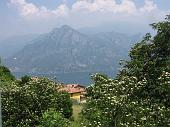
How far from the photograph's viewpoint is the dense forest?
76.9 ft

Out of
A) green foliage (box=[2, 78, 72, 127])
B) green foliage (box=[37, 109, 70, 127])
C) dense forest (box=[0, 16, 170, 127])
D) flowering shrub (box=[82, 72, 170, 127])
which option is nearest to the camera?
flowering shrub (box=[82, 72, 170, 127])

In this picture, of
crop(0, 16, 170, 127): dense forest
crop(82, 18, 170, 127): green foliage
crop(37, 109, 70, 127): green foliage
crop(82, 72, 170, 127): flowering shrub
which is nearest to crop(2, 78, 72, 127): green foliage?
crop(0, 16, 170, 127): dense forest

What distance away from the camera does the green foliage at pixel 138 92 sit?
2330 centimetres

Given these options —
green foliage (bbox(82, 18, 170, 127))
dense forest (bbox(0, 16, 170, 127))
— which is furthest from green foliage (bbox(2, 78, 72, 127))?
green foliage (bbox(82, 18, 170, 127))

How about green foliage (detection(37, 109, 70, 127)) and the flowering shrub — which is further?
green foliage (detection(37, 109, 70, 127))

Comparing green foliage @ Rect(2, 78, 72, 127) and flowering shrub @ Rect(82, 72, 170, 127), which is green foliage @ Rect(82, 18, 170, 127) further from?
green foliage @ Rect(2, 78, 72, 127)

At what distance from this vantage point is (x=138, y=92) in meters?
28.8

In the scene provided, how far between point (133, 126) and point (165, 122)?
5.78ft

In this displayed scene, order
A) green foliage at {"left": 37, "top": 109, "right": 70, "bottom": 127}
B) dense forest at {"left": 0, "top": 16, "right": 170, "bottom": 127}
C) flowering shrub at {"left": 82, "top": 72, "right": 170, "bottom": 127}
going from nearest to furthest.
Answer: flowering shrub at {"left": 82, "top": 72, "right": 170, "bottom": 127}
dense forest at {"left": 0, "top": 16, "right": 170, "bottom": 127}
green foliage at {"left": 37, "top": 109, "right": 70, "bottom": 127}

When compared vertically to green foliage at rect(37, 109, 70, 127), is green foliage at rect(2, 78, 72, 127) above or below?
above

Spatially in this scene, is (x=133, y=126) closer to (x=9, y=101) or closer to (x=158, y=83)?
(x=158, y=83)

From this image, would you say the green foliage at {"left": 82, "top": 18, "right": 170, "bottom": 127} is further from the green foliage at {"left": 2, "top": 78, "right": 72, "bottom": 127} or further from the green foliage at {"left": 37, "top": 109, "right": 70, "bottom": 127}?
the green foliage at {"left": 2, "top": 78, "right": 72, "bottom": 127}

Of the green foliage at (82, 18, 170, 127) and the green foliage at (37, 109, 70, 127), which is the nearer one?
the green foliage at (82, 18, 170, 127)

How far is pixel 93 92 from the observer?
26.8 meters
